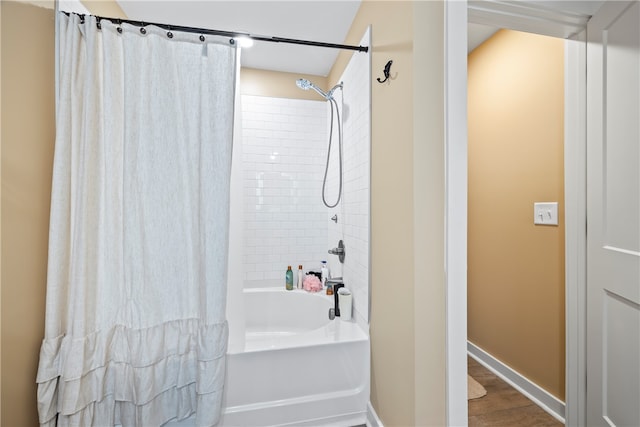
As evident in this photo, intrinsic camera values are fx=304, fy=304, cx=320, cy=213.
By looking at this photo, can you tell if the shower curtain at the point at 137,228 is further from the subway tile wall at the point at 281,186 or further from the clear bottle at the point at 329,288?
the subway tile wall at the point at 281,186

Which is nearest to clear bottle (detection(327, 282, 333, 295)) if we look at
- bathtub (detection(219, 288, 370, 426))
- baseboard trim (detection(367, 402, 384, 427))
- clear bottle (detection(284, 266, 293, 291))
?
clear bottle (detection(284, 266, 293, 291))

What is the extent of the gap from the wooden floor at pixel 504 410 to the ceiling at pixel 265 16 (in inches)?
99.8

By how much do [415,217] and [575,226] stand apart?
883mm

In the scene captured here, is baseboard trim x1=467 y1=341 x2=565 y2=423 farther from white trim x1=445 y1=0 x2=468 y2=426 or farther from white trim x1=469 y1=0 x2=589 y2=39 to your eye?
white trim x1=469 y1=0 x2=589 y2=39

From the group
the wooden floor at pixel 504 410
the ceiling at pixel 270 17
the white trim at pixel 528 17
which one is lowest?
the wooden floor at pixel 504 410

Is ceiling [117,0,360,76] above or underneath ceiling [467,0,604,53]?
above

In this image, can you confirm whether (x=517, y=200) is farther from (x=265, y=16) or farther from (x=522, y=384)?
(x=265, y=16)

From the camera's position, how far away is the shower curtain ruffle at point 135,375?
132cm

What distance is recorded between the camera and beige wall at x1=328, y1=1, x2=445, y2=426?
1.20 meters

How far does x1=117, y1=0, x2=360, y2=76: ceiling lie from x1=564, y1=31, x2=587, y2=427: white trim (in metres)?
1.26

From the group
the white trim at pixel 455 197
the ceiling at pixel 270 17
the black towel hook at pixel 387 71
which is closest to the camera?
the white trim at pixel 455 197

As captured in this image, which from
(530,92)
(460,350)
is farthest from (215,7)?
(460,350)

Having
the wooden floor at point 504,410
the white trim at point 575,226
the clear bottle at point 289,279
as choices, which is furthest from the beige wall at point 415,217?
the clear bottle at point 289,279

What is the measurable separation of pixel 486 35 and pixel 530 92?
61 cm
